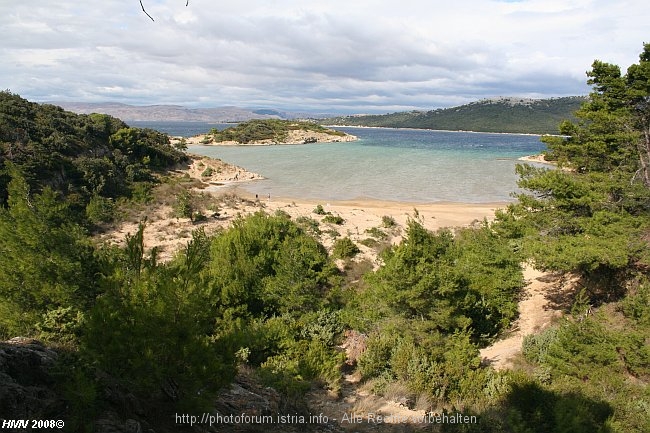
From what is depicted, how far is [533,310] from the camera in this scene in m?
15.7

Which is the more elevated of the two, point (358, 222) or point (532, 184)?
point (532, 184)

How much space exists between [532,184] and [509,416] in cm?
876

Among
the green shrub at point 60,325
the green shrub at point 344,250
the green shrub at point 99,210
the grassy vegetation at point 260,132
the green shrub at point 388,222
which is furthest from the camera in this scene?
the grassy vegetation at point 260,132

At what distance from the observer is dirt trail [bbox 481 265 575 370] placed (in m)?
12.5

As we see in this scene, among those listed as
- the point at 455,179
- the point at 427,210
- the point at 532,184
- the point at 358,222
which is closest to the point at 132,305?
the point at 532,184

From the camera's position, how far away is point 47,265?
9.95m

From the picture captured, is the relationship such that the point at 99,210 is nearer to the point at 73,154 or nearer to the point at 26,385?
the point at 73,154

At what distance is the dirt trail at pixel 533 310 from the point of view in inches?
493

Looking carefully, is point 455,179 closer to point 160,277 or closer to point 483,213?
point 483,213

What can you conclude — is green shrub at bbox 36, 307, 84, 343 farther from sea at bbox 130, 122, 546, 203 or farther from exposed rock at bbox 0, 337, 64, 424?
sea at bbox 130, 122, 546, 203

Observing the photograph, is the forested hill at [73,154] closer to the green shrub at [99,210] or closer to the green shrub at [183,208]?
the green shrub at [99,210]

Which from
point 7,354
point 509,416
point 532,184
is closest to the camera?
point 7,354

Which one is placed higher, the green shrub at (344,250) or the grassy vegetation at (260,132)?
the grassy vegetation at (260,132)

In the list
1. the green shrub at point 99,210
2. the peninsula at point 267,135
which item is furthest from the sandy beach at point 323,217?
the peninsula at point 267,135
